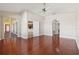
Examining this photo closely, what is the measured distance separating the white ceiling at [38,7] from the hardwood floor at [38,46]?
397mm

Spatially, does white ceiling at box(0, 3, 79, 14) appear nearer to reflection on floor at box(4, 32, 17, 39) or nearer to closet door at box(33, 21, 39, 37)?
closet door at box(33, 21, 39, 37)

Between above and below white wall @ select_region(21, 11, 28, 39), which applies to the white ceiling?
above

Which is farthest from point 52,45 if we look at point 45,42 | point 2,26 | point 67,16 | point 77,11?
point 2,26

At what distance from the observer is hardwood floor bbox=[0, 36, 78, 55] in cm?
181

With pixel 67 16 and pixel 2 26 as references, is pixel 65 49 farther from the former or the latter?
pixel 2 26

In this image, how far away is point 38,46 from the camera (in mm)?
1822

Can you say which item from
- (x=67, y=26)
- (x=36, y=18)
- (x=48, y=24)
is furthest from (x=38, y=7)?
(x=67, y=26)

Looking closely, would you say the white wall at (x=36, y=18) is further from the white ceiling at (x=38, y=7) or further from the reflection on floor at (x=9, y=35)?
the reflection on floor at (x=9, y=35)

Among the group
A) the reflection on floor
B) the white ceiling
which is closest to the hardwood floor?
the reflection on floor

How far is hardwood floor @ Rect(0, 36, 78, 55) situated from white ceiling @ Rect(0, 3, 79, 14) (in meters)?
0.40

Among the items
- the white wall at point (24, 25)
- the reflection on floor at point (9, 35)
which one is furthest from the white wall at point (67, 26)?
the reflection on floor at point (9, 35)

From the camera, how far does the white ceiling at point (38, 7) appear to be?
5.89ft
